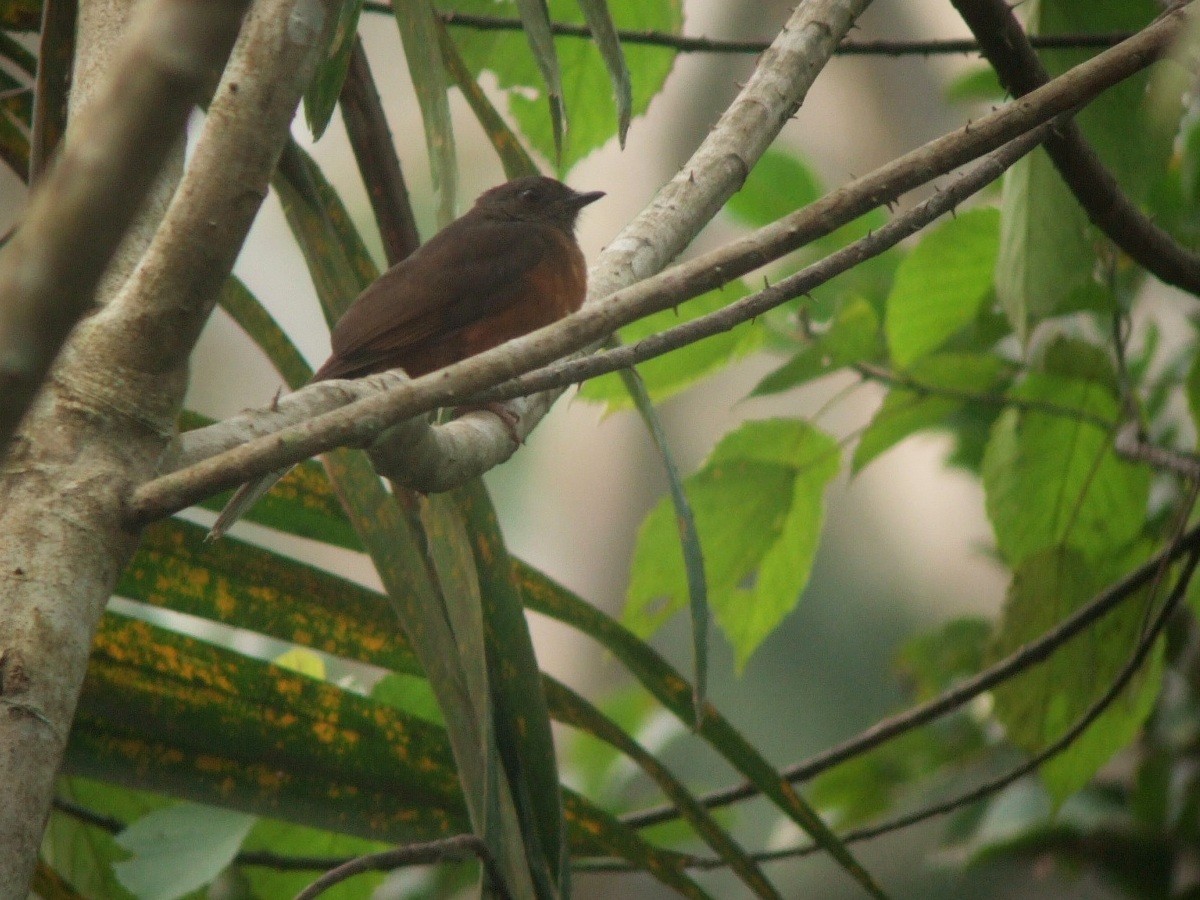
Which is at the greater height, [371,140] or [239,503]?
[371,140]

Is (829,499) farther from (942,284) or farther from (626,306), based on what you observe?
(626,306)

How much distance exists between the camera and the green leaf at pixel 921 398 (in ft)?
9.25

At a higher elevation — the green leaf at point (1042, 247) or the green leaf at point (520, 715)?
the green leaf at point (1042, 247)

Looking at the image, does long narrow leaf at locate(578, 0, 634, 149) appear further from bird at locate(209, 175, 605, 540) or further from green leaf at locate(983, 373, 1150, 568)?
green leaf at locate(983, 373, 1150, 568)

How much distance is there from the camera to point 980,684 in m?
2.45

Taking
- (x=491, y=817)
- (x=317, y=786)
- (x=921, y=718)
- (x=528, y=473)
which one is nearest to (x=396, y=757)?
(x=317, y=786)

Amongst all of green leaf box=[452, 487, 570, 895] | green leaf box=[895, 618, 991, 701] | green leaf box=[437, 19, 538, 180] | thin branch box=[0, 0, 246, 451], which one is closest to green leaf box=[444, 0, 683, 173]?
green leaf box=[437, 19, 538, 180]

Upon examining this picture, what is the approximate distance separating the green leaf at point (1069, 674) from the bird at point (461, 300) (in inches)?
48.0

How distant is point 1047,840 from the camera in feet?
13.5

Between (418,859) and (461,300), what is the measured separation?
1.97 metres

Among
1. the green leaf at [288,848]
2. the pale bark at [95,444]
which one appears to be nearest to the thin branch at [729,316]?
the pale bark at [95,444]

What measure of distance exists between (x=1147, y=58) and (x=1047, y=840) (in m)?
3.22

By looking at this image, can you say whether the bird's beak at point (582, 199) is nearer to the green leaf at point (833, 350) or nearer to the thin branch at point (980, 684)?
the green leaf at point (833, 350)

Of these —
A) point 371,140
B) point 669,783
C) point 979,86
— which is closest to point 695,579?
point 669,783
